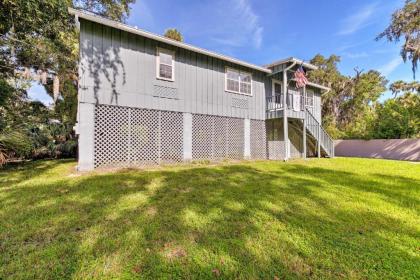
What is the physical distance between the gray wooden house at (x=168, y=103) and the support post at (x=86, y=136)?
0.10 ft

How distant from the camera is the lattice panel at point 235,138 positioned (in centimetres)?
1144

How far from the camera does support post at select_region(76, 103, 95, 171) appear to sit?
7.57 metres

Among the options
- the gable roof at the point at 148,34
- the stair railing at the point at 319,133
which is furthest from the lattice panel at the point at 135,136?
the stair railing at the point at 319,133

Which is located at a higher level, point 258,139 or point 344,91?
point 344,91

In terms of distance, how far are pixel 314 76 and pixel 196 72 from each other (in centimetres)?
2297

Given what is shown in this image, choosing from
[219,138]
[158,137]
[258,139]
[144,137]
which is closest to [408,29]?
[258,139]

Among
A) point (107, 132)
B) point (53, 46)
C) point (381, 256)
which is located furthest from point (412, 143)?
point (53, 46)

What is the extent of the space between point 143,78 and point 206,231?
7.50 meters

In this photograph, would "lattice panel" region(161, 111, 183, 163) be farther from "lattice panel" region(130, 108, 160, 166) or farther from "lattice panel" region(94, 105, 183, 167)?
"lattice panel" region(130, 108, 160, 166)

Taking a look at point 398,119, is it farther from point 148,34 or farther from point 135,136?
point 135,136

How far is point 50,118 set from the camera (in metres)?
12.4

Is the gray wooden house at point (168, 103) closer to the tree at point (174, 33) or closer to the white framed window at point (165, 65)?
the white framed window at point (165, 65)

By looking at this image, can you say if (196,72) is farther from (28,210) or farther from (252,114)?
(28,210)

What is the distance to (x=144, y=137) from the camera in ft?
29.4
